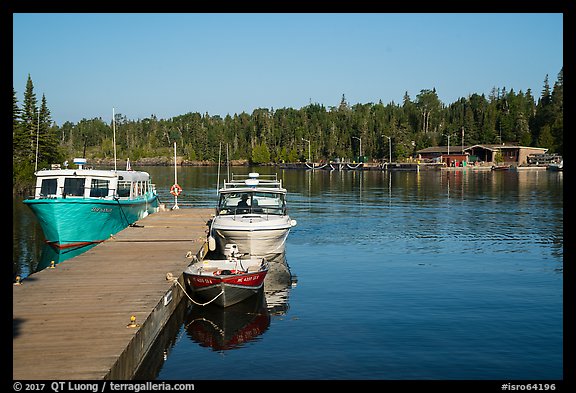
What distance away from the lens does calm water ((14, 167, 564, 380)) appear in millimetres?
15242

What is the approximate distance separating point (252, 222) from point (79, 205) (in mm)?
10616

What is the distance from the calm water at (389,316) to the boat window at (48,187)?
3050 millimetres

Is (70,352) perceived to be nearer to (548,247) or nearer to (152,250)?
(152,250)

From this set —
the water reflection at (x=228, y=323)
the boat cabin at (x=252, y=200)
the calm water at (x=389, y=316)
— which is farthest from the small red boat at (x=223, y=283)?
the boat cabin at (x=252, y=200)

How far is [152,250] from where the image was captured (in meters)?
25.6

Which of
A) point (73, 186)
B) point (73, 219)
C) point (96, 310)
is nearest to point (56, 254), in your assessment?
point (73, 219)

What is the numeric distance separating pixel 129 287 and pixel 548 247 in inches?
913

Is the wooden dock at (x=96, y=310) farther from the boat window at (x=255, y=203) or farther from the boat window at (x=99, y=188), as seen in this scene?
the boat window at (x=99, y=188)

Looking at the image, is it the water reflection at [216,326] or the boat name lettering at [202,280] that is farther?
the boat name lettering at [202,280]

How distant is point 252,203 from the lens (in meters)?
30.5

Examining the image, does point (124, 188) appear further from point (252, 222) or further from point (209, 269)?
point (209, 269)

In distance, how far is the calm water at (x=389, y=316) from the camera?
50.0 feet

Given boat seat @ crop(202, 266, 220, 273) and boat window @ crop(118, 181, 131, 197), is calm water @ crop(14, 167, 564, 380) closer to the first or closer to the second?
boat seat @ crop(202, 266, 220, 273)

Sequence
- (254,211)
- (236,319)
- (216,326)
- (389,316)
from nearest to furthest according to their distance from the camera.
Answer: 1. (216,326)
2. (389,316)
3. (236,319)
4. (254,211)
